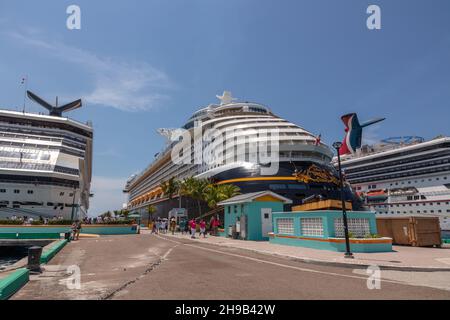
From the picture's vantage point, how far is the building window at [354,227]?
16078 mm

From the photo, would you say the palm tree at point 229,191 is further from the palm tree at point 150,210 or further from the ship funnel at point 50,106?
the ship funnel at point 50,106

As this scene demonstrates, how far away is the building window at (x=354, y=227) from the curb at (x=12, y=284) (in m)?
14.1

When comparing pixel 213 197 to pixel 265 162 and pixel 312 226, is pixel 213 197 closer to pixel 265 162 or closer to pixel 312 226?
pixel 265 162

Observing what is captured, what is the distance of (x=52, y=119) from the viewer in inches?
2478

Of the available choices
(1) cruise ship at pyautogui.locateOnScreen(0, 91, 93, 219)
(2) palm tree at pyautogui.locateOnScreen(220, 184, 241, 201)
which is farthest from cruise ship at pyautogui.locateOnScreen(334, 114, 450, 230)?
(1) cruise ship at pyautogui.locateOnScreen(0, 91, 93, 219)

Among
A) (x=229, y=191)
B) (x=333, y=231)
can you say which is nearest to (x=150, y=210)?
(x=229, y=191)

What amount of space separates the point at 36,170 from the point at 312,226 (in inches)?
1742

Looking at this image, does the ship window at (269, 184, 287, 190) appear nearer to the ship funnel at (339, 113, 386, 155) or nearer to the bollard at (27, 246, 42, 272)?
the ship funnel at (339, 113, 386, 155)

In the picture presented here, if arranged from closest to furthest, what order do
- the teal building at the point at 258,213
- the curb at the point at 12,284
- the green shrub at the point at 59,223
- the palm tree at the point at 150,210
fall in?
the curb at the point at 12,284
the teal building at the point at 258,213
the green shrub at the point at 59,223
the palm tree at the point at 150,210

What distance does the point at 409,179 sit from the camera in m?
62.9

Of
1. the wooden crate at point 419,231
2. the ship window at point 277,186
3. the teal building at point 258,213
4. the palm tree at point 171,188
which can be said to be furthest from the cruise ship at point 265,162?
the wooden crate at point 419,231

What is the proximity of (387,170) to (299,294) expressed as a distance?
237 feet
